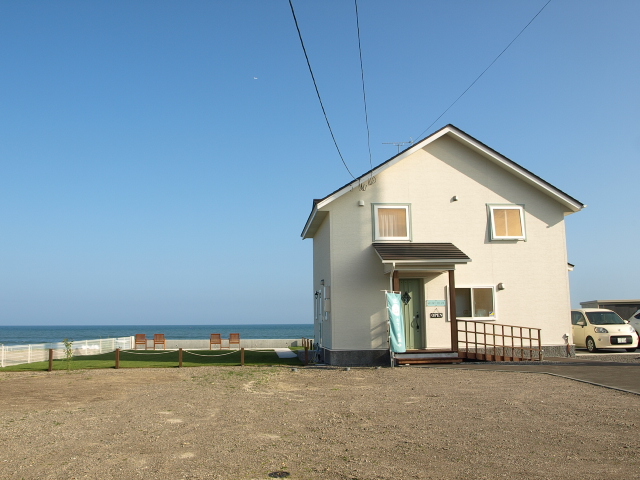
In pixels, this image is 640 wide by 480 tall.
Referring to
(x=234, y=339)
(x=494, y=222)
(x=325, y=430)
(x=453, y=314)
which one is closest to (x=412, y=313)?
(x=453, y=314)

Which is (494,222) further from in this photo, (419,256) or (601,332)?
(601,332)

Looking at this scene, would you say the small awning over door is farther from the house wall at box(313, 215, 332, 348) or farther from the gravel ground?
the gravel ground

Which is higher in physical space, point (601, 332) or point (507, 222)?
point (507, 222)

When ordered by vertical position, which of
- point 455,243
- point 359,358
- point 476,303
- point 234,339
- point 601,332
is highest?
point 455,243

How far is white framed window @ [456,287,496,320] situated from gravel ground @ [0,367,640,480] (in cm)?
490

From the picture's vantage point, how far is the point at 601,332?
853 inches

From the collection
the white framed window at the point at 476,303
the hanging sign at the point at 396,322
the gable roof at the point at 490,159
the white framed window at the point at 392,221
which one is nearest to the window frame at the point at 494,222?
the gable roof at the point at 490,159

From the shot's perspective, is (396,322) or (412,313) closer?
(396,322)

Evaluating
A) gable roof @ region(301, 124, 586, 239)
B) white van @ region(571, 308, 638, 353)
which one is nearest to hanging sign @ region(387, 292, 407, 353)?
gable roof @ region(301, 124, 586, 239)

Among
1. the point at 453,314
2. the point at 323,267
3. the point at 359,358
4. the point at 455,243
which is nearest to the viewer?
the point at 453,314

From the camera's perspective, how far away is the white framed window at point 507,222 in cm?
1955

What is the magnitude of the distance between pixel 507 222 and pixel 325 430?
43.7 feet

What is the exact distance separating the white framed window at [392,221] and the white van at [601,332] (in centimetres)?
878

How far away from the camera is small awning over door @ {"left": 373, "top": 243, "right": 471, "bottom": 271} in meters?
17.3
